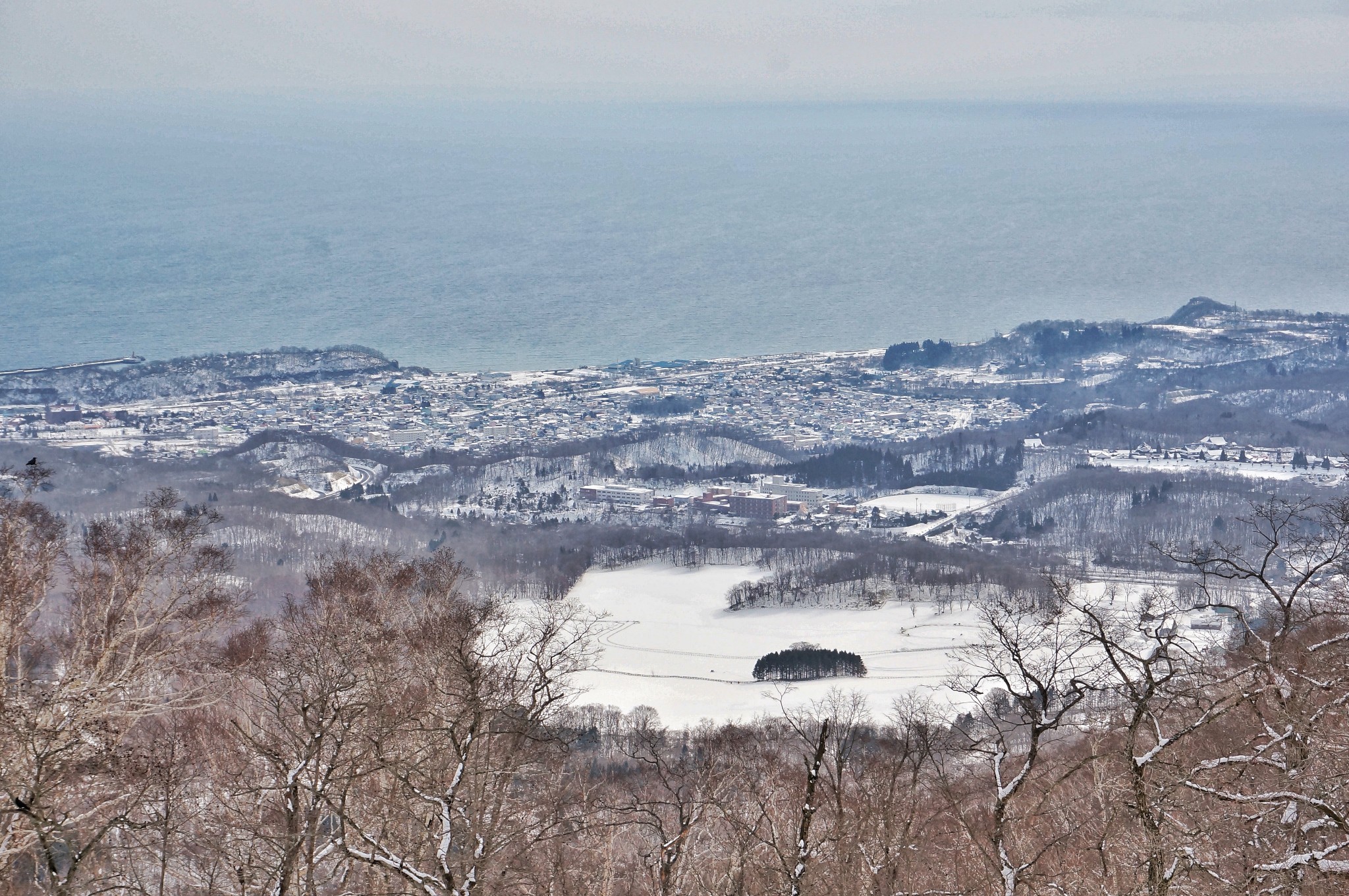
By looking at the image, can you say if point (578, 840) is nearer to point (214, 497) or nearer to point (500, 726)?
point (500, 726)

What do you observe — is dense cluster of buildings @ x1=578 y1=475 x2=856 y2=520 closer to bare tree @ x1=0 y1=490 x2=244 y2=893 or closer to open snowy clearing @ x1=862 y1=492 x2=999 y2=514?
open snowy clearing @ x1=862 y1=492 x2=999 y2=514

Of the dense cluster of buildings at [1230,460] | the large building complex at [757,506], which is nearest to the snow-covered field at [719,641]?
the large building complex at [757,506]

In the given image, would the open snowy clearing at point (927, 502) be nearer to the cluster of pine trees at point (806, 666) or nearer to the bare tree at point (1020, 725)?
the cluster of pine trees at point (806, 666)

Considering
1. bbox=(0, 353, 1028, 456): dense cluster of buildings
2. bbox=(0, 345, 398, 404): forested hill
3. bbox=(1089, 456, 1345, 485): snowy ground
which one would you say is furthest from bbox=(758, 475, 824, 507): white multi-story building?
bbox=(0, 345, 398, 404): forested hill

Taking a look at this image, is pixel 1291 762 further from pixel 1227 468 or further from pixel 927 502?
pixel 1227 468

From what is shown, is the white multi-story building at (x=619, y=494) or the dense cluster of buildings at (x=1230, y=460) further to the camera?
the dense cluster of buildings at (x=1230, y=460)

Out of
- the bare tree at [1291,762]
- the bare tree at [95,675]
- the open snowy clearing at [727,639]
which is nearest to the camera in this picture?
the bare tree at [1291,762]

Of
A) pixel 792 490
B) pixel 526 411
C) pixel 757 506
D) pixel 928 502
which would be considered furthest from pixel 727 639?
pixel 526 411
